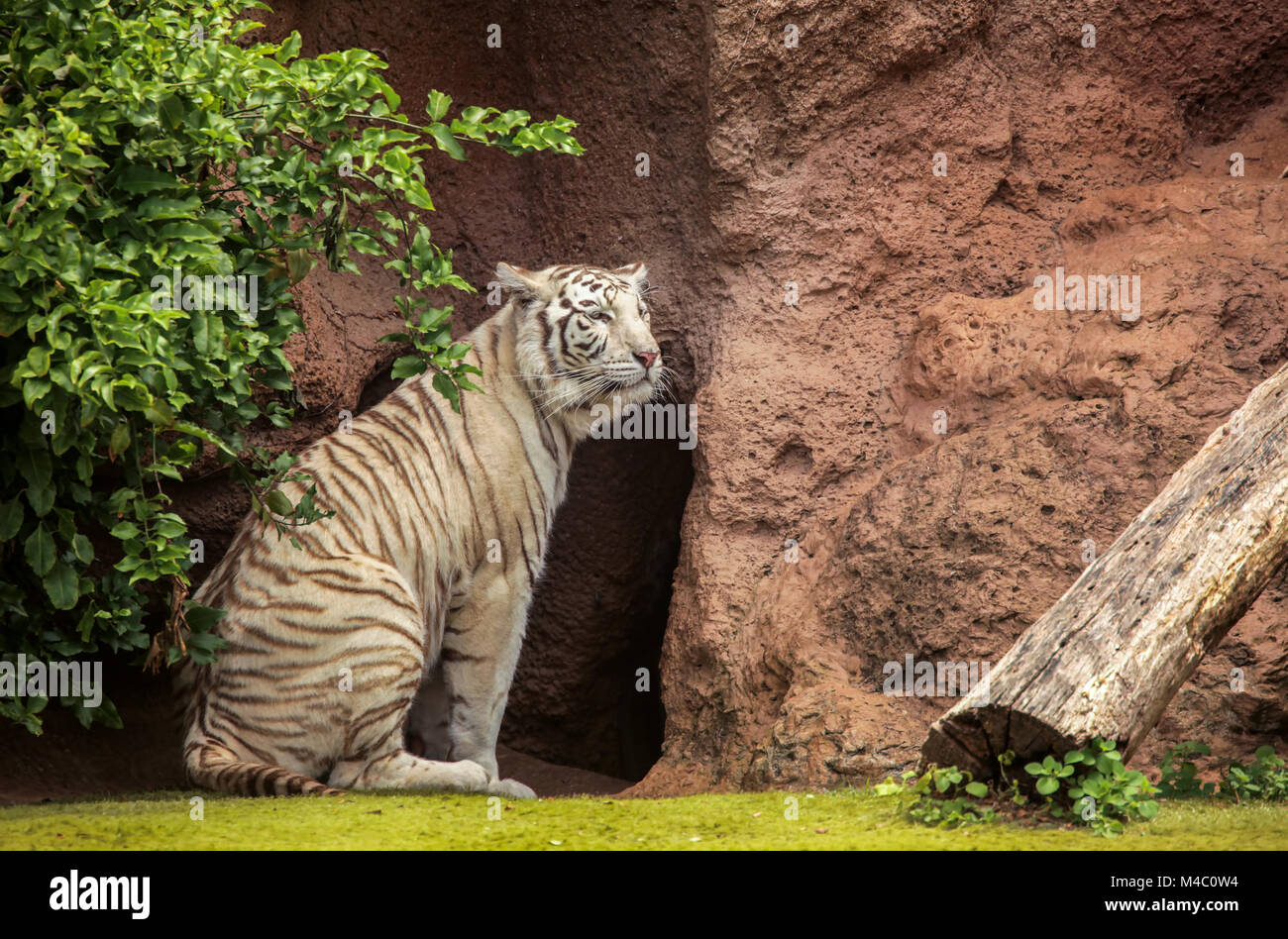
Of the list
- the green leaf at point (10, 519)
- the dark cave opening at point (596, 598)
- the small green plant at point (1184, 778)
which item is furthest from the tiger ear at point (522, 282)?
the small green plant at point (1184, 778)

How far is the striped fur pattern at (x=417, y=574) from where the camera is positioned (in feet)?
17.0

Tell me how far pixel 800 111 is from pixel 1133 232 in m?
1.69

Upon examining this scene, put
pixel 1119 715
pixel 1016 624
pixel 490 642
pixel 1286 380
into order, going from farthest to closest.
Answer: pixel 490 642 < pixel 1016 624 < pixel 1286 380 < pixel 1119 715

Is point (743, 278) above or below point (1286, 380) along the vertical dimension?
above

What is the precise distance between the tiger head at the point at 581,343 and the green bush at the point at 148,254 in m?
1.29

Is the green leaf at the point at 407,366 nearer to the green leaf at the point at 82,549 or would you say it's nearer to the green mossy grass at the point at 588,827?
the green leaf at the point at 82,549

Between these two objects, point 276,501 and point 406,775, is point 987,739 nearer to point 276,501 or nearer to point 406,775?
point 406,775

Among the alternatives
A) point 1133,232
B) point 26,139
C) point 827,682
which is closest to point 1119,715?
point 827,682

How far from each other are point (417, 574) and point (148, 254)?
213cm

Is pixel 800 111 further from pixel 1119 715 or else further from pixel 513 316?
pixel 1119 715

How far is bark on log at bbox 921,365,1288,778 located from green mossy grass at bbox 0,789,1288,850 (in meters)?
A: 0.28

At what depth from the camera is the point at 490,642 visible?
5.84 meters

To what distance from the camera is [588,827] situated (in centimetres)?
415

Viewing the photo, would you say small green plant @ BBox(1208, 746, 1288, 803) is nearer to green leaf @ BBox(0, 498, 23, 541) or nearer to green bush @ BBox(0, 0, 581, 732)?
green bush @ BBox(0, 0, 581, 732)
